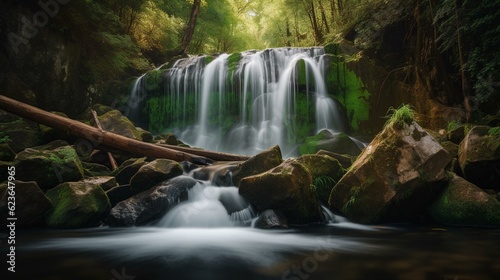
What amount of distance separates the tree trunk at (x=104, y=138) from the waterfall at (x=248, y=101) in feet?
14.3

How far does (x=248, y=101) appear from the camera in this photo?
13461mm

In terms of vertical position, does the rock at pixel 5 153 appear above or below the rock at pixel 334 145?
above

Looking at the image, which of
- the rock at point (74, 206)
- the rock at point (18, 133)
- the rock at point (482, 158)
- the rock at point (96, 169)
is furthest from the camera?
the rock at point (18, 133)

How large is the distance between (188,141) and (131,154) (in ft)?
17.3

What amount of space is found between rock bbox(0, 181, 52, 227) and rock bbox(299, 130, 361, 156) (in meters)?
7.14

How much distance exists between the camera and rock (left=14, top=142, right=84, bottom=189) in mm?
5387

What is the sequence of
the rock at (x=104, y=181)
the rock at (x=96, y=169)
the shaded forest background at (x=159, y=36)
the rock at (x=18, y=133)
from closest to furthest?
the rock at (x=104, y=181)
the rock at (x=96, y=169)
the rock at (x=18, y=133)
the shaded forest background at (x=159, y=36)

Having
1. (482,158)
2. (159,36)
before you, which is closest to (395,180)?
(482,158)

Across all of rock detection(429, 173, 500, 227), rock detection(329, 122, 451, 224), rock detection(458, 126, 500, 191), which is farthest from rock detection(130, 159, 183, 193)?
rock detection(458, 126, 500, 191)

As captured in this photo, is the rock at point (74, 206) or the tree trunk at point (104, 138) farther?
the tree trunk at point (104, 138)

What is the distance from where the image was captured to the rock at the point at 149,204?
533 cm

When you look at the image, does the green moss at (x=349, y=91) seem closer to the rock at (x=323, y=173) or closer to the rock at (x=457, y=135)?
the rock at (x=457, y=135)

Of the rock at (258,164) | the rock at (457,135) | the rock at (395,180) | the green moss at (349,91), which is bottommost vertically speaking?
the rock at (395,180)

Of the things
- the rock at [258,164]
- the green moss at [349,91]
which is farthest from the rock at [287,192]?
the green moss at [349,91]
